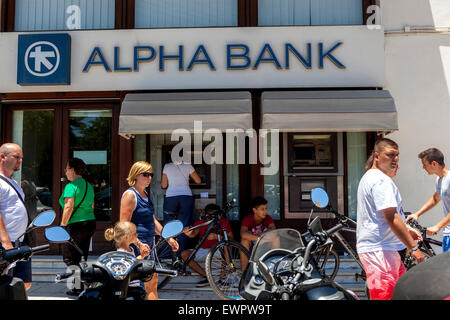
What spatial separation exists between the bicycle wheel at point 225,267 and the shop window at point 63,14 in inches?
181

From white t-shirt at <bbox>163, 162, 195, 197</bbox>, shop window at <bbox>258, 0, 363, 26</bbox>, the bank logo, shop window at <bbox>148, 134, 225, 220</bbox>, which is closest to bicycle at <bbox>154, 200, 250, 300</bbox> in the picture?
white t-shirt at <bbox>163, 162, 195, 197</bbox>

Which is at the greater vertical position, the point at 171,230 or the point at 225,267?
the point at 171,230

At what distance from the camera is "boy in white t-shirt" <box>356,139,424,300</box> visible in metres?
3.07

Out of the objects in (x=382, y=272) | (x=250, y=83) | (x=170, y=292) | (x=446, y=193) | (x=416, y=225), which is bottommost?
(x=170, y=292)

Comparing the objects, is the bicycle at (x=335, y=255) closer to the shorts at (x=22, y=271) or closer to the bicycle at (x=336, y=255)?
the bicycle at (x=336, y=255)

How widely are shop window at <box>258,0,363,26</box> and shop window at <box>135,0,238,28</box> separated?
0.58 meters

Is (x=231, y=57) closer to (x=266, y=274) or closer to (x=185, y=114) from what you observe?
(x=185, y=114)

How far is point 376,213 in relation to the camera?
321 cm

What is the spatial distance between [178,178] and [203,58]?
80.6 inches

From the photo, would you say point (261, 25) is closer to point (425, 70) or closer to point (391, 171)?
point (425, 70)

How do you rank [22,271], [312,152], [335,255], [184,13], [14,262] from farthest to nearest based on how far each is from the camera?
[184,13], [312,152], [335,255], [22,271], [14,262]

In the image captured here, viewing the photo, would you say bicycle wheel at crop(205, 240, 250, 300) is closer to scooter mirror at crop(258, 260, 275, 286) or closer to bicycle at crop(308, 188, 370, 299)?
bicycle at crop(308, 188, 370, 299)

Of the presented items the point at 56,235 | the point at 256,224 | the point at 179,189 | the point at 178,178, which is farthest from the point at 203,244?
the point at 56,235

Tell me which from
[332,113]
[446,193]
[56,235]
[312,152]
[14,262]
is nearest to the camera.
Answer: [56,235]
